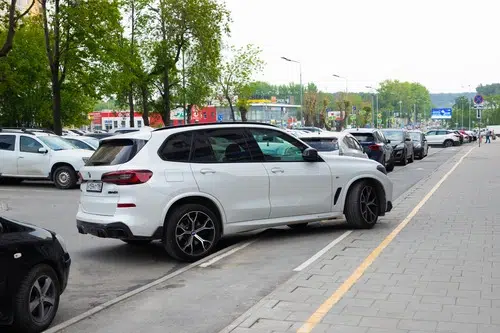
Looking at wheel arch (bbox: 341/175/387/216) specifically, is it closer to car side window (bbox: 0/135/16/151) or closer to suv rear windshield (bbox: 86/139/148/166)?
suv rear windshield (bbox: 86/139/148/166)

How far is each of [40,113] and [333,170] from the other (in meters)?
38.2

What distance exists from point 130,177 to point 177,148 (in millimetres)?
796

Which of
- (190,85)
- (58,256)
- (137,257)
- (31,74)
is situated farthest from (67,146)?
(190,85)

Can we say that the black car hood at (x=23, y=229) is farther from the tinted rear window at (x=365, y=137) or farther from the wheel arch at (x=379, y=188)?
the tinted rear window at (x=365, y=137)

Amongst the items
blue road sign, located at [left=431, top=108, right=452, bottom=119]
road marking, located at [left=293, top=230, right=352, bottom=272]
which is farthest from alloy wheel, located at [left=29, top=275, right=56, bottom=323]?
blue road sign, located at [left=431, top=108, right=452, bottom=119]

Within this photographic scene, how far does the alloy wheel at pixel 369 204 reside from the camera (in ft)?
32.5

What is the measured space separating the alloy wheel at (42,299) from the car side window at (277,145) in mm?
4081

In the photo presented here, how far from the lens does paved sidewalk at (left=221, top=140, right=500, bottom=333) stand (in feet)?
17.1

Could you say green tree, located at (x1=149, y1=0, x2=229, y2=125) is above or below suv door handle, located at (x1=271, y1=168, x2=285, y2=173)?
above

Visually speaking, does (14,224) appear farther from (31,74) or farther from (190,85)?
(190,85)

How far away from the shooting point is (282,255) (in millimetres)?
8297

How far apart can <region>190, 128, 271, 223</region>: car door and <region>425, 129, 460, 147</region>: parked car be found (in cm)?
5308

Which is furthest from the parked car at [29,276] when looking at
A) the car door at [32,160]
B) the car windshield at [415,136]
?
the car windshield at [415,136]

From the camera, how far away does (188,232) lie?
26.5 ft
